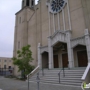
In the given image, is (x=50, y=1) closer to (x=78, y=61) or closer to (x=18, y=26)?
(x=18, y=26)

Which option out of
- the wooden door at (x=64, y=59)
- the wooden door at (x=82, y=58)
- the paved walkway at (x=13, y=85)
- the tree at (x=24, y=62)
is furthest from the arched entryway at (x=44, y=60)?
the paved walkway at (x=13, y=85)

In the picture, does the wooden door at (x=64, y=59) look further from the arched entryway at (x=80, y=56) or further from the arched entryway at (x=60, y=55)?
the arched entryway at (x=80, y=56)

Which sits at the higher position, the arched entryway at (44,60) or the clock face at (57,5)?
the clock face at (57,5)

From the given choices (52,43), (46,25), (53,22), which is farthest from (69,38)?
(46,25)

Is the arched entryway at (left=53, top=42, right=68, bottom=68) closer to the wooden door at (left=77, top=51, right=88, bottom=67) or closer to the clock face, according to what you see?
the wooden door at (left=77, top=51, right=88, bottom=67)

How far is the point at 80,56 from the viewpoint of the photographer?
1338 centimetres

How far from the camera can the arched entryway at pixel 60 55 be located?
48.3 ft

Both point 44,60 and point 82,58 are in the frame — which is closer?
point 82,58

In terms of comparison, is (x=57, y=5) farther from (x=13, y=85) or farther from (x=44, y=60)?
(x=13, y=85)

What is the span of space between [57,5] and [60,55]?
26.1 feet

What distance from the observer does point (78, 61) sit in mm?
13398

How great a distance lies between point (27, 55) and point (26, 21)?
9665mm

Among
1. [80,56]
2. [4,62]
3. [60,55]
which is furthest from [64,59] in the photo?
[4,62]

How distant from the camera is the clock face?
53.0 ft
